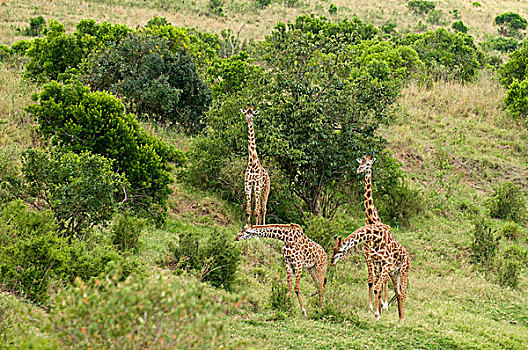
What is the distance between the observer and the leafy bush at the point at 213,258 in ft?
33.7

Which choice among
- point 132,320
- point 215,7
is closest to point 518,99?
point 132,320

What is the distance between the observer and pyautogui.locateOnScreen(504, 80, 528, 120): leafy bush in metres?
25.2

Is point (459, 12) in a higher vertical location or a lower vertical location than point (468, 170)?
higher

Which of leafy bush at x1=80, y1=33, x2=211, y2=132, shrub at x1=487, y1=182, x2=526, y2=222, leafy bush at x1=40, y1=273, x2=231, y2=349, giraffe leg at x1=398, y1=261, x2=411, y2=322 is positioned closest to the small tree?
shrub at x1=487, y1=182, x2=526, y2=222

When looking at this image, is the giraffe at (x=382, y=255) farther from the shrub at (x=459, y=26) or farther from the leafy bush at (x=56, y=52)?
the shrub at (x=459, y=26)

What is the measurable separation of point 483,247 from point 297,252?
7715 mm

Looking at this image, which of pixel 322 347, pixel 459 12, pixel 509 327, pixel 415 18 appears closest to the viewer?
pixel 322 347

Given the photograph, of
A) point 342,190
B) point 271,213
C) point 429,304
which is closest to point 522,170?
point 342,190

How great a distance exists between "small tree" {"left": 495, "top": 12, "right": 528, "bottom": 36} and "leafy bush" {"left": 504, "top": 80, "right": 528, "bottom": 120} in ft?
99.4

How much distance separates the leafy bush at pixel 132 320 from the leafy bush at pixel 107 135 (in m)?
8.96

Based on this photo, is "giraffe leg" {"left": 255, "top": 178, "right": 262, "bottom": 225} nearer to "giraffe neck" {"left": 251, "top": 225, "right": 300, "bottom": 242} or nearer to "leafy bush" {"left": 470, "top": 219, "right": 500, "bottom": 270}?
"giraffe neck" {"left": 251, "top": 225, "right": 300, "bottom": 242}

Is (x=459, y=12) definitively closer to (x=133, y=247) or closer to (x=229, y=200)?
(x=229, y=200)

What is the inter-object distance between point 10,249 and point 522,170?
2110cm

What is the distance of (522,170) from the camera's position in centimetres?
2311
